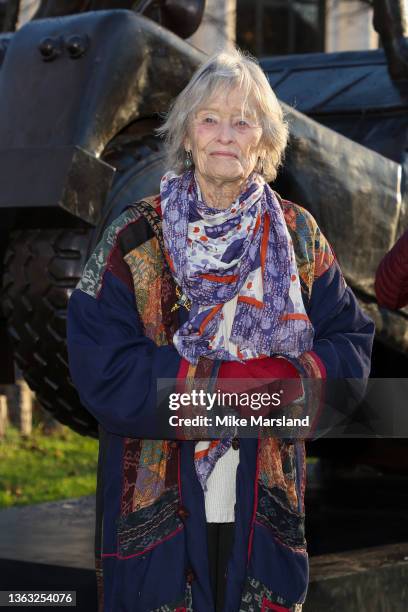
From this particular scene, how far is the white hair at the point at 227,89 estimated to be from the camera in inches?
90.7

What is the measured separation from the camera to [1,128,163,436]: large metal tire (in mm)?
3467

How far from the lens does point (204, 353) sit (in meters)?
2.22

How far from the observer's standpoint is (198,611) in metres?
2.23

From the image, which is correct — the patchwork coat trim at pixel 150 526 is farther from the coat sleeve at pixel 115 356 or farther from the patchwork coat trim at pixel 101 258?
the patchwork coat trim at pixel 101 258

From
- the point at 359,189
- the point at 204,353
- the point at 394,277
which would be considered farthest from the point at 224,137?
the point at 359,189

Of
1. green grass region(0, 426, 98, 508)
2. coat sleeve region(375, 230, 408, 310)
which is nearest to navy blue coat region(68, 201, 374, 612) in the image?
coat sleeve region(375, 230, 408, 310)

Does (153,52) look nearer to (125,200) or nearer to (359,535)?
(125,200)

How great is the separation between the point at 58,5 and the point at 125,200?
1.32 m

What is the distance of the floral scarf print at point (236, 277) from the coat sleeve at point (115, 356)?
81 mm

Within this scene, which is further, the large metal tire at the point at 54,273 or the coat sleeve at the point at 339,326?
the large metal tire at the point at 54,273

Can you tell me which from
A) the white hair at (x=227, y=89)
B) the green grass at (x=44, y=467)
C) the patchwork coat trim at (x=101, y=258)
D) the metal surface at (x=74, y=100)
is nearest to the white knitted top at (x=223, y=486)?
the patchwork coat trim at (x=101, y=258)

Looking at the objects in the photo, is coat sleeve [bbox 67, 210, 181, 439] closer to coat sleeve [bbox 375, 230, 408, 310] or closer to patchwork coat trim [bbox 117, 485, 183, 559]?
patchwork coat trim [bbox 117, 485, 183, 559]

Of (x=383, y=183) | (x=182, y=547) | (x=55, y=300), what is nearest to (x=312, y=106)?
(x=383, y=183)

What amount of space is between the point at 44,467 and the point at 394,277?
5.79 m
